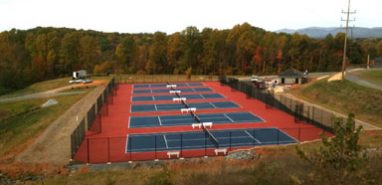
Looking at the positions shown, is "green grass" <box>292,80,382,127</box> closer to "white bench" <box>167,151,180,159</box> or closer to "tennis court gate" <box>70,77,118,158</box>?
"white bench" <box>167,151,180,159</box>

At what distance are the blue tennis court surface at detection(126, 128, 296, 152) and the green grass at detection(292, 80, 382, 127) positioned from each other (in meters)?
8.87

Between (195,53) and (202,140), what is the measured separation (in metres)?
65.9

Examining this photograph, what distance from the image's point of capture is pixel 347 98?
40719 mm

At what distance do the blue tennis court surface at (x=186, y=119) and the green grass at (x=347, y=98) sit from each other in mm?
8876

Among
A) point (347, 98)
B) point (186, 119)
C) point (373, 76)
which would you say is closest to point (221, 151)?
point (186, 119)

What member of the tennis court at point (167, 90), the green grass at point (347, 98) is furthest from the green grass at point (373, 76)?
the tennis court at point (167, 90)

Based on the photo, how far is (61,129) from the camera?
3141cm

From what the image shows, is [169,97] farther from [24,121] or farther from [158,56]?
[158,56]

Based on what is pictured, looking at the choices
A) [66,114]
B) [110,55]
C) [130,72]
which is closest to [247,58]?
[130,72]

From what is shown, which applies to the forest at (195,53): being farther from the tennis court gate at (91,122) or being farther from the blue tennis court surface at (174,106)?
the blue tennis court surface at (174,106)

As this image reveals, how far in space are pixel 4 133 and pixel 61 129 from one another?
7578 millimetres

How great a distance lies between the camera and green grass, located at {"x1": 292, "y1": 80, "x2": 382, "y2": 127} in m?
35.4

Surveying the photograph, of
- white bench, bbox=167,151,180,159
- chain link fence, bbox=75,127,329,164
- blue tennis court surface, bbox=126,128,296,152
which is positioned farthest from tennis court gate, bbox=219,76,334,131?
white bench, bbox=167,151,180,159

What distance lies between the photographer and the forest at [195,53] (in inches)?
3531
